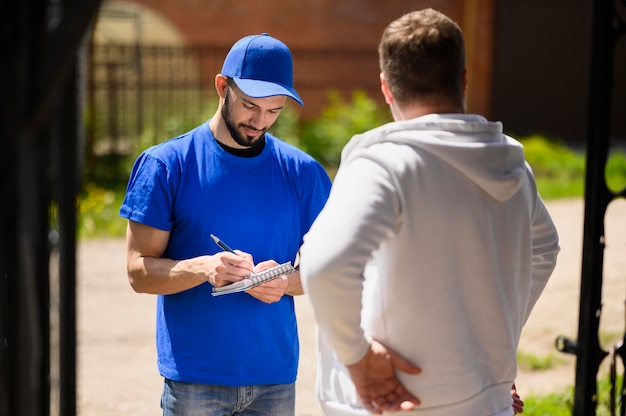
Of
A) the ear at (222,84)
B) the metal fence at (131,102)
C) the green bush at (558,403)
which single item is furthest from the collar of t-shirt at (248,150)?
the metal fence at (131,102)

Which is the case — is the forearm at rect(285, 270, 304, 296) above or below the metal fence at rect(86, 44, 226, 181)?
above

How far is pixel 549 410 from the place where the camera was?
539 centimetres

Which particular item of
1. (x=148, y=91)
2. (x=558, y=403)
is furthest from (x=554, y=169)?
(x=558, y=403)

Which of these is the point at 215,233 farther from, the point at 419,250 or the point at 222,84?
the point at 419,250

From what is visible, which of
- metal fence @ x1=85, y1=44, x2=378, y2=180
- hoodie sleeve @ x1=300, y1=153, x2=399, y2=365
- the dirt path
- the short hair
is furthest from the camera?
metal fence @ x1=85, y1=44, x2=378, y2=180

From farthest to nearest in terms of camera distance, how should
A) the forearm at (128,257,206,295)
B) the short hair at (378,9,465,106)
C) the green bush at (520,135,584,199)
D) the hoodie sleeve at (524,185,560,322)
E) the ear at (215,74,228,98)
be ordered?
the green bush at (520,135,584,199), the ear at (215,74,228,98), the forearm at (128,257,206,295), the hoodie sleeve at (524,185,560,322), the short hair at (378,9,465,106)

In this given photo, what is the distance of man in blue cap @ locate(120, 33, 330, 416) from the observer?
2965mm

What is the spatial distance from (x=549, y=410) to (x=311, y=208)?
2.84 m

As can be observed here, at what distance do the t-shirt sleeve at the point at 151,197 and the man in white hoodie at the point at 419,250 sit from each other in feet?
2.74

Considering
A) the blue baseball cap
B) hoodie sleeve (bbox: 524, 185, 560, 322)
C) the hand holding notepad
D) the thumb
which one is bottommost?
the thumb

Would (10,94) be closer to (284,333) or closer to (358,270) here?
(358,270)

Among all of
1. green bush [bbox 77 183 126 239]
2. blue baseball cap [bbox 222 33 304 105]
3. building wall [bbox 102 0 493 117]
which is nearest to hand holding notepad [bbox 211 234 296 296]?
blue baseball cap [bbox 222 33 304 105]

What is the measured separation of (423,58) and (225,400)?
139cm

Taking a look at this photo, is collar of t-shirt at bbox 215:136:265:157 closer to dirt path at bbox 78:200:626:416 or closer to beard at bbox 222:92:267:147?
beard at bbox 222:92:267:147
